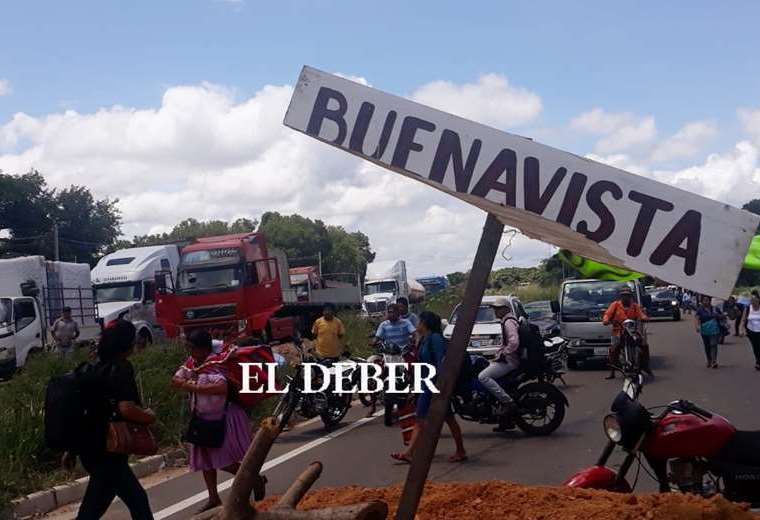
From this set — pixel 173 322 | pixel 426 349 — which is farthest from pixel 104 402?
pixel 173 322

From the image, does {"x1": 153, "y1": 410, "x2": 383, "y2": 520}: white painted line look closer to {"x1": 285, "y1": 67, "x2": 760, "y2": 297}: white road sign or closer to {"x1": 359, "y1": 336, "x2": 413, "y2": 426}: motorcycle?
{"x1": 359, "y1": 336, "x2": 413, "y2": 426}: motorcycle

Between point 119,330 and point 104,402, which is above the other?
point 119,330

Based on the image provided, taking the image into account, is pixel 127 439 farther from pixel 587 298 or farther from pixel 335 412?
pixel 587 298

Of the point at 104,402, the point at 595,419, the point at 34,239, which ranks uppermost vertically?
the point at 34,239

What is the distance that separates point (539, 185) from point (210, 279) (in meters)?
20.8

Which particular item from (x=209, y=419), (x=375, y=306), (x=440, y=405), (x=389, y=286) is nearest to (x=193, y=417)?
(x=209, y=419)

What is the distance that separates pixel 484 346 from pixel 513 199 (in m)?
13.7

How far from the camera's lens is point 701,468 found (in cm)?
455

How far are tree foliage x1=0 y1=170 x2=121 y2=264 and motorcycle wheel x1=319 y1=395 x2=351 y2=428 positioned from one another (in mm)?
36411

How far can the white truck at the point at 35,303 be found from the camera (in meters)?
19.3

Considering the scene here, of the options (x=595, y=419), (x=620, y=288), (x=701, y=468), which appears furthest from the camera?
(x=620, y=288)

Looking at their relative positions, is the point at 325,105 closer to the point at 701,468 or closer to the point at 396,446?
the point at 701,468

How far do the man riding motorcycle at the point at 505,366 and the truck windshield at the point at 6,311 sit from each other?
13.5m

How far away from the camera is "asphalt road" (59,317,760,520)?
26.1ft
